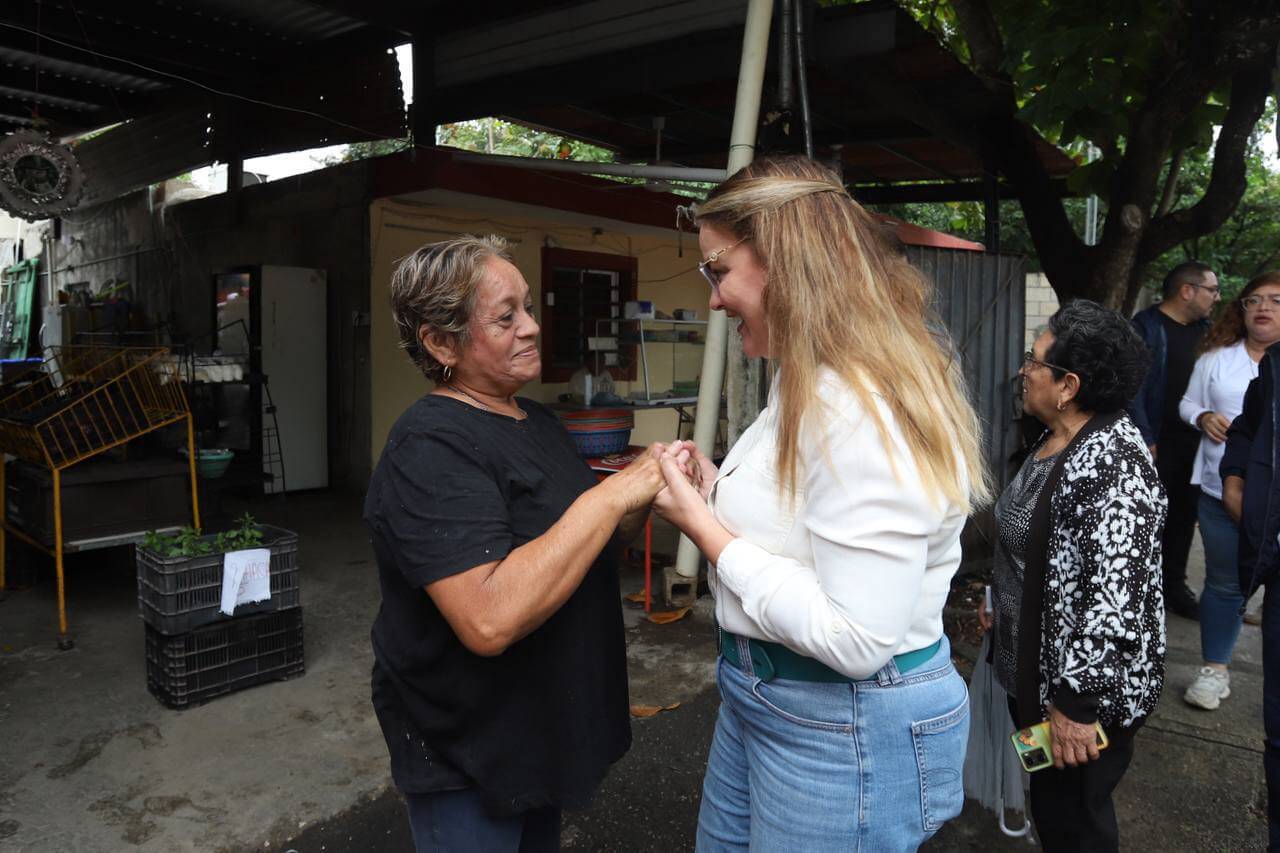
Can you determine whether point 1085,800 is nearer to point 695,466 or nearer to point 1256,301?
point 695,466

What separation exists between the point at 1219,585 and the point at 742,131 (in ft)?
10.1

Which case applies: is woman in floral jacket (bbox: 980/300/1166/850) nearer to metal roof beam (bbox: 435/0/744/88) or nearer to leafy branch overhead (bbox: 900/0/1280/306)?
leafy branch overhead (bbox: 900/0/1280/306)

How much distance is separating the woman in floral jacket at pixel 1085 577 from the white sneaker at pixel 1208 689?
Result: 2.15 m

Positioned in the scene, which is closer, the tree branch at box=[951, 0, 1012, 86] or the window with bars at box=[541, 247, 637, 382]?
the tree branch at box=[951, 0, 1012, 86]

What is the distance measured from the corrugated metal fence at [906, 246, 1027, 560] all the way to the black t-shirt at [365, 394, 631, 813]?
4321mm

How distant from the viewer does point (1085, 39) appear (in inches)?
165

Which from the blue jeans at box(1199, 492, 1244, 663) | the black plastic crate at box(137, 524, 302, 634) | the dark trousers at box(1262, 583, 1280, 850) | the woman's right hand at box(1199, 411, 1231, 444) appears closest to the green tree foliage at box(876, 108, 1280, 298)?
the woman's right hand at box(1199, 411, 1231, 444)

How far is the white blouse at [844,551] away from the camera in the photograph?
4.01 ft

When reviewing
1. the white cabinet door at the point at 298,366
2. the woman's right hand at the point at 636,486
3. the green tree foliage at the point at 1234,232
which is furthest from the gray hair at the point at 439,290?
the green tree foliage at the point at 1234,232

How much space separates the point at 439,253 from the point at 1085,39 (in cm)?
388

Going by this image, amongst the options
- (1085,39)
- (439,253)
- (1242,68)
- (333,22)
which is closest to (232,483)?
(333,22)

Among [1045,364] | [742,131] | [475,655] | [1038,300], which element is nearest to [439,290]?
[475,655]

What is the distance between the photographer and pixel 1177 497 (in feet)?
16.8

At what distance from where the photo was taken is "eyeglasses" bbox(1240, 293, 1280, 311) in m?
3.83
